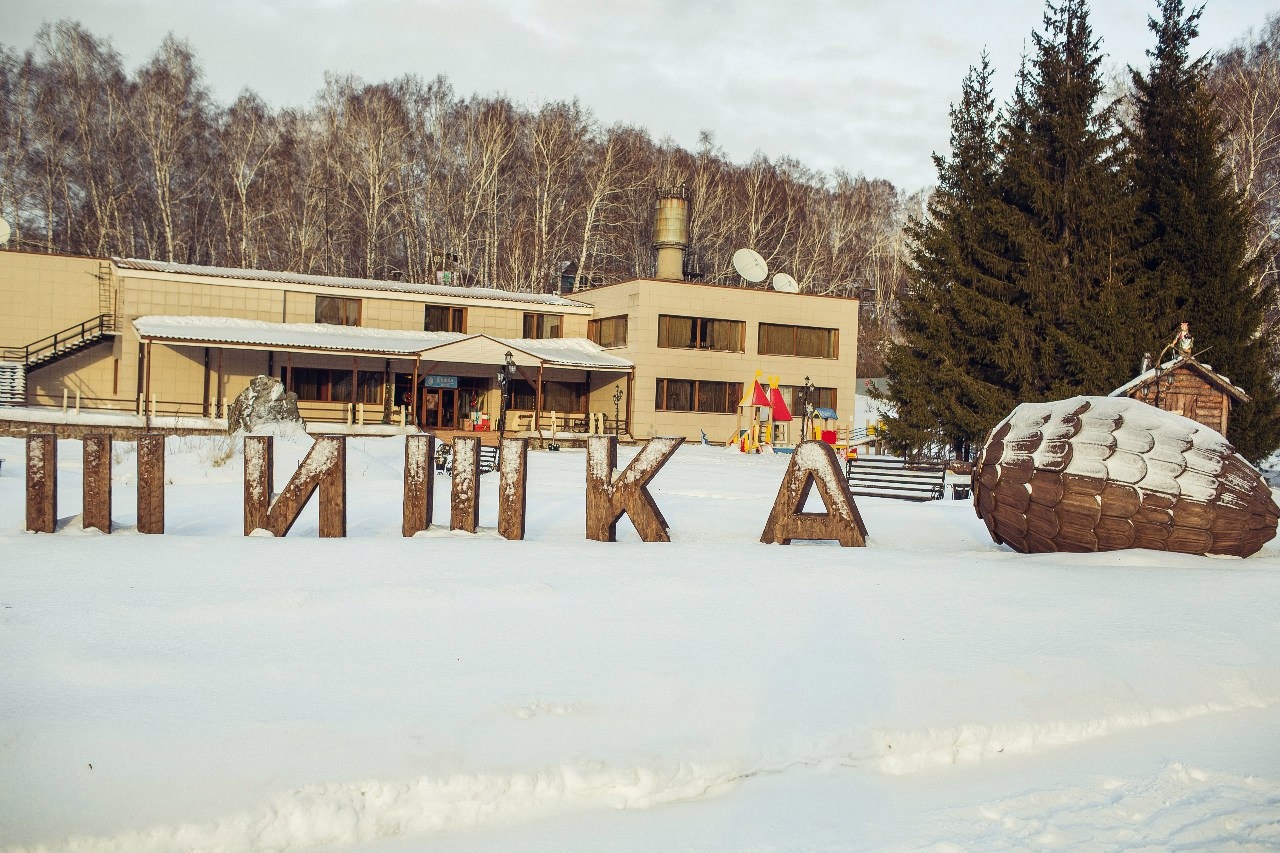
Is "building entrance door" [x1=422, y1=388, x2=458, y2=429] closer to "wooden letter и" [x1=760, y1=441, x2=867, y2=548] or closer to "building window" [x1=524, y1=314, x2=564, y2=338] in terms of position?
"building window" [x1=524, y1=314, x2=564, y2=338]

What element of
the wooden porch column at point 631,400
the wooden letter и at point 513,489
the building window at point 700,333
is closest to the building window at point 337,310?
the wooden porch column at point 631,400

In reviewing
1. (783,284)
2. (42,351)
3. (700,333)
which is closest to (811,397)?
(700,333)

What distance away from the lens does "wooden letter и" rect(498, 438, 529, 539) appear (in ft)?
28.6

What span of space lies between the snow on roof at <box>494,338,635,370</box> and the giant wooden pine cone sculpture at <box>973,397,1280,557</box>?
27.0 meters

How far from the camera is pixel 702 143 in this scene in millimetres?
60875

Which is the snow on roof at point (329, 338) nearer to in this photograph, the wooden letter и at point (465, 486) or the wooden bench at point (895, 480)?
the wooden bench at point (895, 480)

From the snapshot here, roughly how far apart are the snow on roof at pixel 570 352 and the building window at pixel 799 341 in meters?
6.60

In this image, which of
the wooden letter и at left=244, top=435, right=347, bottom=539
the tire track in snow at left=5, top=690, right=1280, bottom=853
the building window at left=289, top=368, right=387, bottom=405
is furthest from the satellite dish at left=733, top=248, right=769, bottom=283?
the tire track in snow at left=5, top=690, right=1280, bottom=853

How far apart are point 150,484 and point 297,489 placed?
1227 millimetres

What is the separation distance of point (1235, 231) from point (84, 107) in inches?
1694

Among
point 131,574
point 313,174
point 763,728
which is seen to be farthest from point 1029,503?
point 313,174

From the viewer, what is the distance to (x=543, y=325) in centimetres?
4109

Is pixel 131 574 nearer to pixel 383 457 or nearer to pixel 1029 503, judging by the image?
pixel 1029 503

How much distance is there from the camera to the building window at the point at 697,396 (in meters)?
39.1
